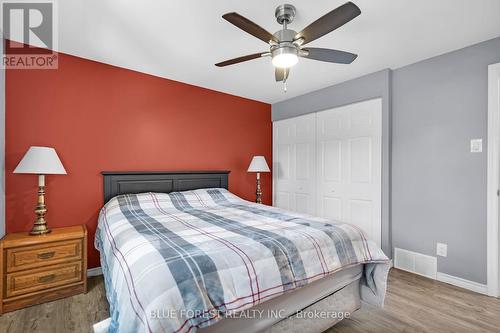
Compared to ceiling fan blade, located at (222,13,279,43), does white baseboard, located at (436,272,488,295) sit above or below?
below

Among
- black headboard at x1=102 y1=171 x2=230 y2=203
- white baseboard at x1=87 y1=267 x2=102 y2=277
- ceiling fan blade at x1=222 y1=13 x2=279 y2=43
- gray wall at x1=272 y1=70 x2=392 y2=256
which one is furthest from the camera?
gray wall at x1=272 y1=70 x2=392 y2=256

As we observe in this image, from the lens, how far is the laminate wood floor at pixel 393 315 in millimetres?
1817

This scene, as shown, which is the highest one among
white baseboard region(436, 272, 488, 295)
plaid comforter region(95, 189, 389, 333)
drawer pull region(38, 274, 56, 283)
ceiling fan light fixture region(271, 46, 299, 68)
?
ceiling fan light fixture region(271, 46, 299, 68)

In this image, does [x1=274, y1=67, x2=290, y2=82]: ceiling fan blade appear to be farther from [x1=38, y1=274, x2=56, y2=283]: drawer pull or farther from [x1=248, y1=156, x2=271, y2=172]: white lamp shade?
[x1=38, y1=274, x2=56, y2=283]: drawer pull

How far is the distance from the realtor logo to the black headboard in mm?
1327

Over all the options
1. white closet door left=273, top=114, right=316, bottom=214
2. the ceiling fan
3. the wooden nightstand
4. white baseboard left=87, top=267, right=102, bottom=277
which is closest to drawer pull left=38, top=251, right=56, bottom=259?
the wooden nightstand

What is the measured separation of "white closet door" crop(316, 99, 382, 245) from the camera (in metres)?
3.06

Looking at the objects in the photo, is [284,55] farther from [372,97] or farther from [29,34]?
[29,34]

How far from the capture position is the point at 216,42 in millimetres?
2355

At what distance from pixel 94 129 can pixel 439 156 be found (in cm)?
388

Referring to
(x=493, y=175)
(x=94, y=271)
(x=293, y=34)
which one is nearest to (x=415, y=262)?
(x=493, y=175)

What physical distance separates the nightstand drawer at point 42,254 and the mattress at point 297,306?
1.78 meters

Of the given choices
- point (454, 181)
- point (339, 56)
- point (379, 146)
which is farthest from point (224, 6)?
point (454, 181)

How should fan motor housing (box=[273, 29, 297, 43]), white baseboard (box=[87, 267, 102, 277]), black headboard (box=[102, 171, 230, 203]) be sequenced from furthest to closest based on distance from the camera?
black headboard (box=[102, 171, 230, 203]) → white baseboard (box=[87, 267, 102, 277]) → fan motor housing (box=[273, 29, 297, 43])
